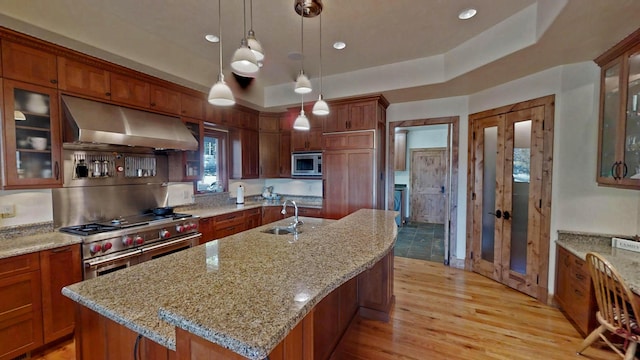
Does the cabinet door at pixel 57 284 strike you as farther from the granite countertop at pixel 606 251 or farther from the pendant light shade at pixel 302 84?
the granite countertop at pixel 606 251

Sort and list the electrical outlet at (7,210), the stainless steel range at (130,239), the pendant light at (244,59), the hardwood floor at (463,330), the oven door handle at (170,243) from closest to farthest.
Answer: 1. the pendant light at (244,59)
2. the hardwood floor at (463,330)
3. the electrical outlet at (7,210)
4. the stainless steel range at (130,239)
5. the oven door handle at (170,243)

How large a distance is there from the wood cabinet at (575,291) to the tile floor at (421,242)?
1.68 meters

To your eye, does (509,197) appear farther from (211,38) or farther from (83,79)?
(83,79)

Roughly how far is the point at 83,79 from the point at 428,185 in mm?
7277

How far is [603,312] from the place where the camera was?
2.03 meters

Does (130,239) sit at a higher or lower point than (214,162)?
lower

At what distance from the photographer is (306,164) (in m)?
4.82

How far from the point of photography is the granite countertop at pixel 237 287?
0.77m

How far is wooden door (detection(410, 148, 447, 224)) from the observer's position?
Result: 7.18 meters

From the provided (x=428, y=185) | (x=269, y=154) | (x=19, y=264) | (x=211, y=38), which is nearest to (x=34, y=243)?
(x=19, y=264)

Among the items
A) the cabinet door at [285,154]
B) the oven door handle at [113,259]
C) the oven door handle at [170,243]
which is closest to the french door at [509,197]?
the cabinet door at [285,154]

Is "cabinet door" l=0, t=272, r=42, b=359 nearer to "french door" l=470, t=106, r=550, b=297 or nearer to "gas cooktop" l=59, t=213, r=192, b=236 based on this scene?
"gas cooktop" l=59, t=213, r=192, b=236

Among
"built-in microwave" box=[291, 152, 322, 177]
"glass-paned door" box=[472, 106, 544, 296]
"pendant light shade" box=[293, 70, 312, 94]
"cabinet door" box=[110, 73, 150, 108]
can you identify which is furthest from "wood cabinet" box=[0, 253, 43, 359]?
"glass-paned door" box=[472, 106, 544, 296]

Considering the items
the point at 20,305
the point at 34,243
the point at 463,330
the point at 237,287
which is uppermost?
the point at 237,287
